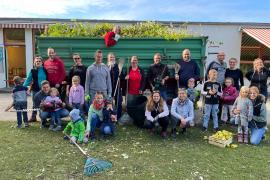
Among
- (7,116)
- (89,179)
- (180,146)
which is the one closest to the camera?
(89,179)

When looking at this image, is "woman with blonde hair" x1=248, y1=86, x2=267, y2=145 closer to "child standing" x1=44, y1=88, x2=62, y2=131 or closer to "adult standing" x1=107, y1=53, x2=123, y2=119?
"adult standing" x1=107, y1=53, x2=123, y2=119

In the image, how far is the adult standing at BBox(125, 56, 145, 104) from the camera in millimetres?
6957

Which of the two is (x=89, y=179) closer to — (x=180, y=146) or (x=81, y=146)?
(x=81, y=146)

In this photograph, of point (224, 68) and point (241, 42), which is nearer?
Result: point (224, 68)

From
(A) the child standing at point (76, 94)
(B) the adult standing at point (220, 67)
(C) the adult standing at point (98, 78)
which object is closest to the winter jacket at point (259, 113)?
(B) the adult standing at point (220, 67)

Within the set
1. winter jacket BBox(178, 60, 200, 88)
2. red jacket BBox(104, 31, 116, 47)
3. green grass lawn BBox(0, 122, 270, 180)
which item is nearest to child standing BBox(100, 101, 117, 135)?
green grass lawn BBox(0, 122, 270, 180)

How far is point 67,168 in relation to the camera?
479 cm

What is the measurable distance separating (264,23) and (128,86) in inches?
433

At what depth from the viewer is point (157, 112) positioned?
21.0 feet

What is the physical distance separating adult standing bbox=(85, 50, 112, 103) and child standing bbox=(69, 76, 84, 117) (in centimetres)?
15

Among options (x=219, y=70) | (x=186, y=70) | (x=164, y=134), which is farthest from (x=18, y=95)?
(x=219, y=70)

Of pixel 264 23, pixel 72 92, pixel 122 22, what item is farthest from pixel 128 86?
pixel 264 23

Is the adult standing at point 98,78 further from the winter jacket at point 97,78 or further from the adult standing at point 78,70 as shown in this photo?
the adult standing at point 78,70

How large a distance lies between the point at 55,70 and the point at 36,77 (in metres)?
0.46
